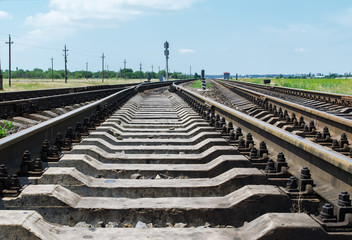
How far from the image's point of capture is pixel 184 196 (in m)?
3.65

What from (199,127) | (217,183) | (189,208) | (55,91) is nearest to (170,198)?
(189,208)

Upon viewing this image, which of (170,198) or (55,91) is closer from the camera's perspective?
(170,198)

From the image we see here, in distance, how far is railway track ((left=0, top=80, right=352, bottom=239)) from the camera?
2604 millimetres

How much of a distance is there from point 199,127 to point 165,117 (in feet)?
9.96

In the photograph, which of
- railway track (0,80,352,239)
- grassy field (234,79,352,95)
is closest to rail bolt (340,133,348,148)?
railway track (0,80,352,239)

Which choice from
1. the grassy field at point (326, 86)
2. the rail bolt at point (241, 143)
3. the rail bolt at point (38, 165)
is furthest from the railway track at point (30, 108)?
the grassy field at point (326, 86)

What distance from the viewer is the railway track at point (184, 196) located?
103 inches

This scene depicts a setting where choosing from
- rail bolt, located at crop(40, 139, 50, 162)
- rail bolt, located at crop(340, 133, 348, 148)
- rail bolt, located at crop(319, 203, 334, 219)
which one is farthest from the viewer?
rail bolt, located at crop(340, 133, 348, 148)

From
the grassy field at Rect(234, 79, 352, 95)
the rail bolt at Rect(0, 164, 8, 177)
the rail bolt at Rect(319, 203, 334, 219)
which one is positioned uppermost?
the grassy field at Rect(234, 79, 352, 95)

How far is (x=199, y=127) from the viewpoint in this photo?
271 inches

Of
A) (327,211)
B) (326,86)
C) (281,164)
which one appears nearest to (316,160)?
(281,164)

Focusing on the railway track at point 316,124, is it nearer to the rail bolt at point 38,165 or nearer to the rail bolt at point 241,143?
the rail bolt at point 241,143

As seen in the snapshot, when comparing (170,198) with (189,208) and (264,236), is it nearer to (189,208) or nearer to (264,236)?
(189,208)

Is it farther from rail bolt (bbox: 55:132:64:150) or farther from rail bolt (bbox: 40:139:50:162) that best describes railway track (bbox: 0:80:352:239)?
rail bolt (bbox: 55:132:64:150)
